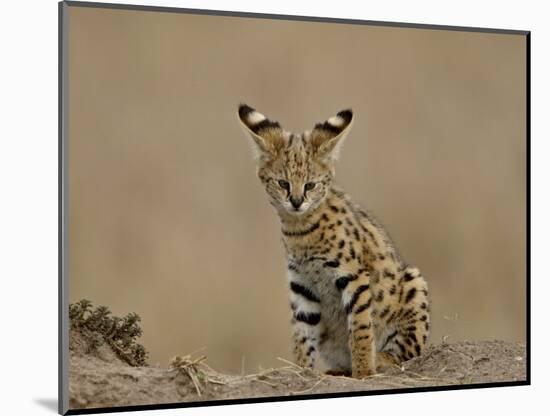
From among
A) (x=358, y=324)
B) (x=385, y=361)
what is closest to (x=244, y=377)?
(x=358, y=324)

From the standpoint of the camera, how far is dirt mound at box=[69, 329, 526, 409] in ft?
19.5

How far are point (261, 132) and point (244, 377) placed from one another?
1.34 meters

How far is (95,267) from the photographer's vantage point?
6578 millimetres

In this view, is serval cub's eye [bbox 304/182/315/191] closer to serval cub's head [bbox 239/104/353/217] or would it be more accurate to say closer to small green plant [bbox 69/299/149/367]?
serval cub's head [bbox 239/104/353/217]

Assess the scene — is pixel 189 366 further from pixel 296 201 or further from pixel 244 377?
pixel 296 201

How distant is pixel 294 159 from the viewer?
6441 mm

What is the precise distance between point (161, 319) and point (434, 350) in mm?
1595

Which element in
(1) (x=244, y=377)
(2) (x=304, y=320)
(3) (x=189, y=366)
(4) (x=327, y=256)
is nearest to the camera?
(3) (x=189, y=366)

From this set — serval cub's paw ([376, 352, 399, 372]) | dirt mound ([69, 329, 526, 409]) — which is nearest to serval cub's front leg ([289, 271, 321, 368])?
dirt mound ([69, 329, 526, 409])

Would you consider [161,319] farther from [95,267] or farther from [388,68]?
[388,68]

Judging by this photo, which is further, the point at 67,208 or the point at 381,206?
the point at 381,206

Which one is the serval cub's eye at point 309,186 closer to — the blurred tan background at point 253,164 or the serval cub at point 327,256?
the serval cub at point 327,256

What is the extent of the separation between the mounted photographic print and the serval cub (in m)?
0.01

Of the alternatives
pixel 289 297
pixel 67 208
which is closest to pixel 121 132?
pixel 67 208
